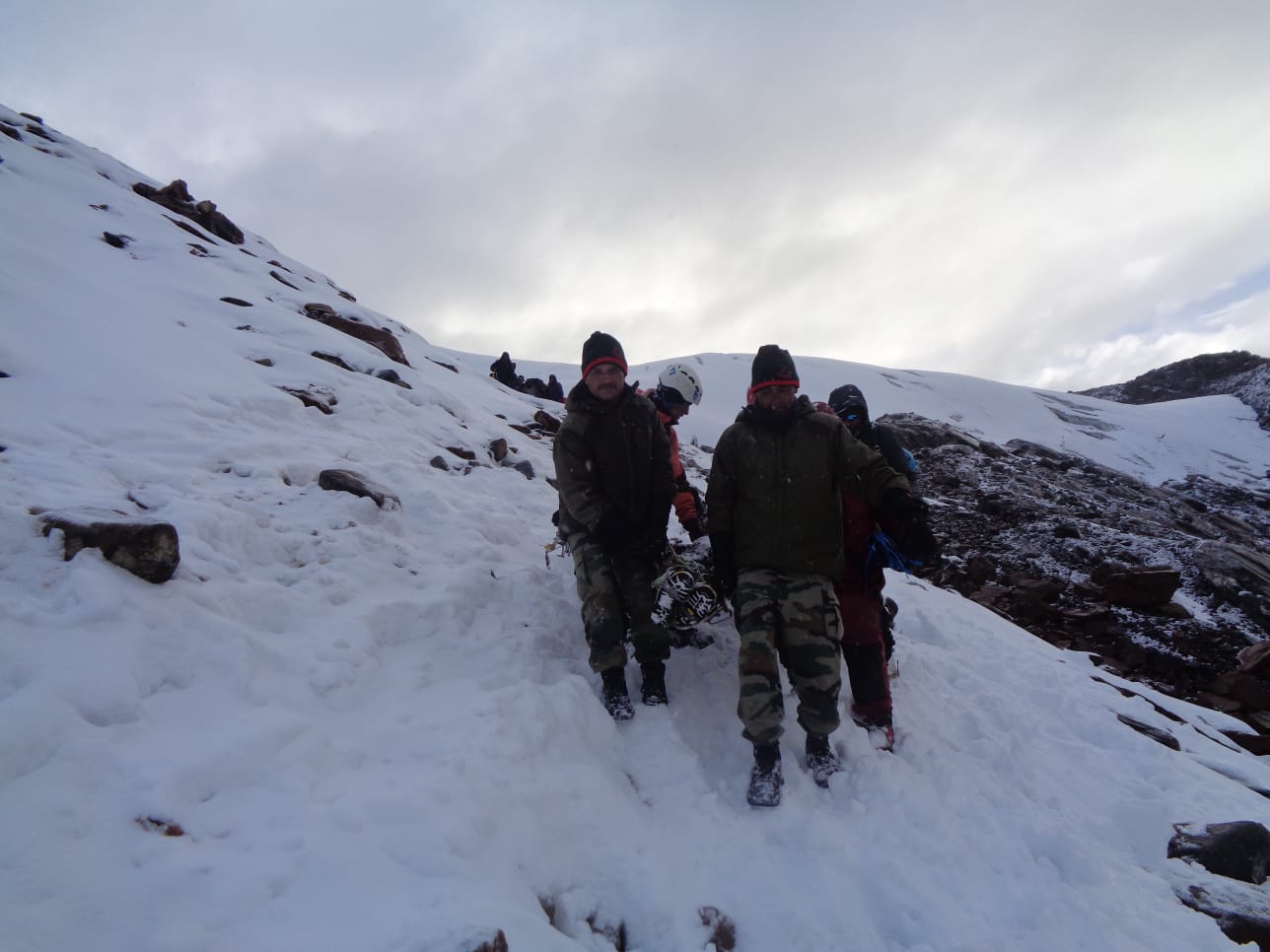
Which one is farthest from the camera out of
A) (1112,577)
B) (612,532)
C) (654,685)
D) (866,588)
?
(1112,577)

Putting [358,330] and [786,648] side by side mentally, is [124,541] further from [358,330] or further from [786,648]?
[358,330]

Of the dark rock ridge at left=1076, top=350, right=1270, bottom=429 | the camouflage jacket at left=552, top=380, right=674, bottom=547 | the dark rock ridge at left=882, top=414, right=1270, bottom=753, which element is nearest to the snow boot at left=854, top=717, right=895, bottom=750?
the camouflage jacket at left=552, top=380, right=674, bottom=547

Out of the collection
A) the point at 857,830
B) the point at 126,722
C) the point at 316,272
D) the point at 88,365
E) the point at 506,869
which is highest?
the point at 316,272

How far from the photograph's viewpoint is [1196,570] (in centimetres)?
1028

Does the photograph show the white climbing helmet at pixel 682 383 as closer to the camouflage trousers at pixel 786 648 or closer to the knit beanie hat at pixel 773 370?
the knit beanie hat at pixel 773 370

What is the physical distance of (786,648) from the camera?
13.6ft

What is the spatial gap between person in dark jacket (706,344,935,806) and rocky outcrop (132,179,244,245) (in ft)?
58.2

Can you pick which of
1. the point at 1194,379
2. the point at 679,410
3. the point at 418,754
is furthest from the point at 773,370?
the point at 1194,379

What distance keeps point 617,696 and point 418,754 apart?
1402 mm

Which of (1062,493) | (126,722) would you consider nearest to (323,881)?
(126,722)

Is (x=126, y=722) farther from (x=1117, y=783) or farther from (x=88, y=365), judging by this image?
(x=1117, y=783)

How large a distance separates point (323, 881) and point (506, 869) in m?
0.76

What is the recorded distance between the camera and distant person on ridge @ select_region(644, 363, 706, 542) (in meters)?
5.17

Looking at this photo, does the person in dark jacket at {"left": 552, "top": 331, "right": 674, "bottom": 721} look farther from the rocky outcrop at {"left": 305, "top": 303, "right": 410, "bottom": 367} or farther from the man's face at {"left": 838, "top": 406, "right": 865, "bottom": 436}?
the rocky outcrop at {"left": 305, "top": 303, "right": 410, "bottom": 367}
